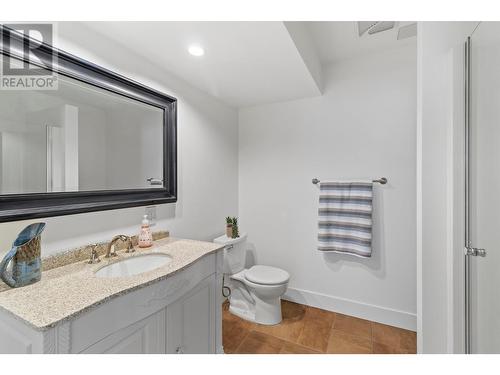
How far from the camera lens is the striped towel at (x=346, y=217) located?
1.97 meters

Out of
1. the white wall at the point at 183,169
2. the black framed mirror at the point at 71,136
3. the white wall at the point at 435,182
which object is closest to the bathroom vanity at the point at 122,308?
the white wall at the point at 183,169

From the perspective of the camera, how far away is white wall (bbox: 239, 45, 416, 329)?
1.92m

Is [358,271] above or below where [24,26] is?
below

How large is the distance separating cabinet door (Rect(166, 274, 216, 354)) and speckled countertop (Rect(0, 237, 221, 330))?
0.19 meters

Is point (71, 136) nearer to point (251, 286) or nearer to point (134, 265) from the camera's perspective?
point (134, 265)

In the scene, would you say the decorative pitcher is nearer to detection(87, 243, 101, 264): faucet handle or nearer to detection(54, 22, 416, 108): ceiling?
detection(87, 243, 101, 264): faucet handle

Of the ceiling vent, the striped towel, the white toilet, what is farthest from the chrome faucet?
the ceiling vent

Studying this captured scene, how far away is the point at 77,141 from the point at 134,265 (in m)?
0.71

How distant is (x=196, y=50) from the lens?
142cm

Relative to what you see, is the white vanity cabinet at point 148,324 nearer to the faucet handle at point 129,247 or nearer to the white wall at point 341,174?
the faucet handle at point 129,247
